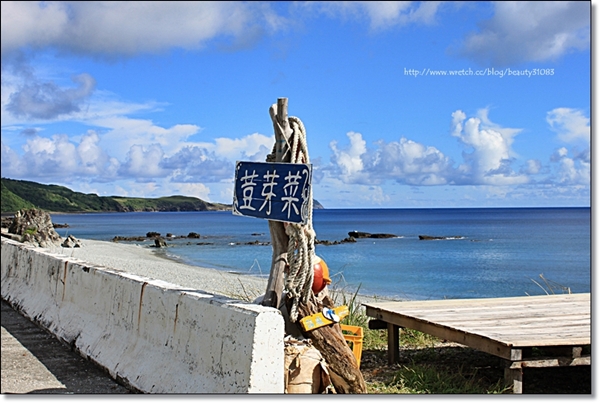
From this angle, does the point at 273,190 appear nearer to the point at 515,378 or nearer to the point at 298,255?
the point at 298,255

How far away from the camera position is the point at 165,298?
562cm

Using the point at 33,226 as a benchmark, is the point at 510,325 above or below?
below

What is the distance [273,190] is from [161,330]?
1675mm

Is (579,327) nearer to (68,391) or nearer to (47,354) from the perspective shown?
(68,391)

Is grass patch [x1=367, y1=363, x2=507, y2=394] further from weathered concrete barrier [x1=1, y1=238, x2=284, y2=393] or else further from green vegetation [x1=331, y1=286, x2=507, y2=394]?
weathered concrete barrier [x1=1, y1=238, x2=284, y2=393]

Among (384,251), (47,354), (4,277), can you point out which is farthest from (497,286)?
(47,354)

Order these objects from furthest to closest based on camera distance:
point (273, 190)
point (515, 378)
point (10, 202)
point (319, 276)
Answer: point (10, 202)
point (515, 378)
point (319, 276)
point (273, 190)

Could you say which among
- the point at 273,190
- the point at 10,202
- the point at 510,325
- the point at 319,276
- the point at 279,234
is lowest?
the point at 510,325

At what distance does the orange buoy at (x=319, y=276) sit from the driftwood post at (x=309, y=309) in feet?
0.46

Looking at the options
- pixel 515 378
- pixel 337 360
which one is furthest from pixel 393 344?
pixel 337 360

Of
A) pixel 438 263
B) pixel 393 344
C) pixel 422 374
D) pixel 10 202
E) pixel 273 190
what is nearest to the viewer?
pixel 273 190

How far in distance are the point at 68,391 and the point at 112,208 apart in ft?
507

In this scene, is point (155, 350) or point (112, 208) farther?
point (112, 208)

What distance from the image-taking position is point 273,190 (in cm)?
502
